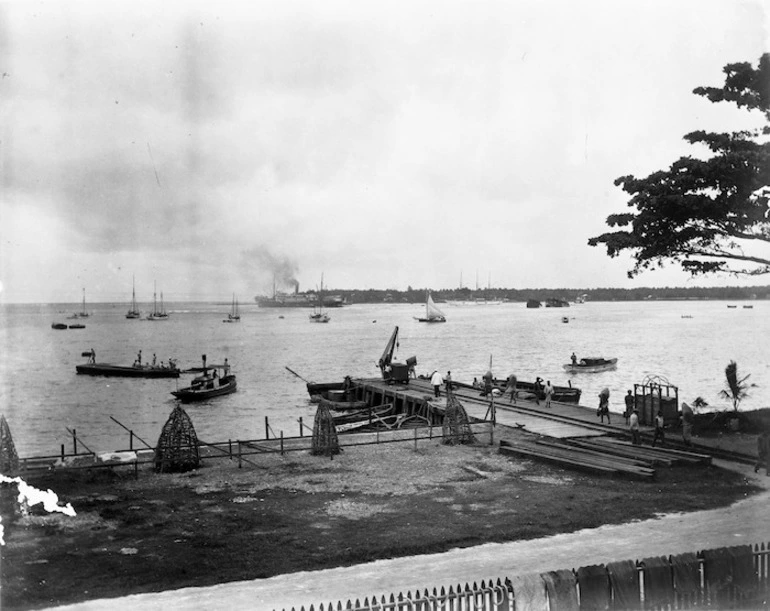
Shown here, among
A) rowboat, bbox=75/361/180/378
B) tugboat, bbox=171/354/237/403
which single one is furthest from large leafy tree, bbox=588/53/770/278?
rowboat, bbox=75/361/180/378

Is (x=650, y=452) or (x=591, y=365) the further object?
(x=591, y=365)

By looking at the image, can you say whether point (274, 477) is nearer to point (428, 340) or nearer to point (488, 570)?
point (488, 570)

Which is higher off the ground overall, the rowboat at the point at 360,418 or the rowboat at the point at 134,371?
the rowboat at the point at 360,418

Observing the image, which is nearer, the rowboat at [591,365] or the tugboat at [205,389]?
the tugboat at [205,389]

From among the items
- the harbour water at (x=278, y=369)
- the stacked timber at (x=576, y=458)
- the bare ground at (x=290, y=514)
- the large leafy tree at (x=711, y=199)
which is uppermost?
the large leafy tree at (x=711, y=199)

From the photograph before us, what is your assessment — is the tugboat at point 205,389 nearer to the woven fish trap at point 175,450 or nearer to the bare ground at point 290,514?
the woven fish trap at point 175,450

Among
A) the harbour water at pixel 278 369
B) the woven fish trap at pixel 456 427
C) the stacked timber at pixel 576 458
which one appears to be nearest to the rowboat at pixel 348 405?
the harbour water at pixel 278 369

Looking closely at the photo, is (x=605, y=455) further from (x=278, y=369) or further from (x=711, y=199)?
(x=278, y=369)

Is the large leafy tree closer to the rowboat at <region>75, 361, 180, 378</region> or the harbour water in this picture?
the harbour water

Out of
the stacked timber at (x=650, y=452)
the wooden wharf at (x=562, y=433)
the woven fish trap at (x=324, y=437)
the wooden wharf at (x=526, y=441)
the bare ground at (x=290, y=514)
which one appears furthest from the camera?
the woven fish trap at (x=324, y=437)

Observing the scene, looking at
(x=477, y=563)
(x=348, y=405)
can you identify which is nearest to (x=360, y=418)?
(x=348, y=405)
